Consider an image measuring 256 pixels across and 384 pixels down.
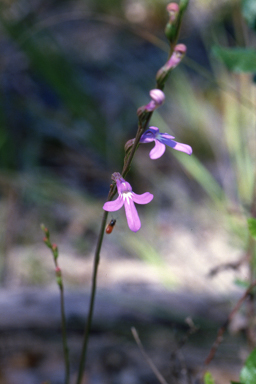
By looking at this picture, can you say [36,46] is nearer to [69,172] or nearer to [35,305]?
[69,172]

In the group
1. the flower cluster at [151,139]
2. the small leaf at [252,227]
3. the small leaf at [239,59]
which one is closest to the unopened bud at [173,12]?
the flower cluster at [151,139]

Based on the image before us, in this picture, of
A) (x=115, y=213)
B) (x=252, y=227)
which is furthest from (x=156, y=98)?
(x=115, y=213)

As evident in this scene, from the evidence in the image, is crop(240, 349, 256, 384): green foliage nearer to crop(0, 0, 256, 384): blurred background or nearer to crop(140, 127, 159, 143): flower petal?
crop(0, 0, 256, 384): blurred background

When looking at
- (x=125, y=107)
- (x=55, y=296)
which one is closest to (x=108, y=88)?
(x=125, y=107)

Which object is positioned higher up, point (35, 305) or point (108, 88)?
point (108, 88)

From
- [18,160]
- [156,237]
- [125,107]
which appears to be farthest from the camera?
[125,107]
